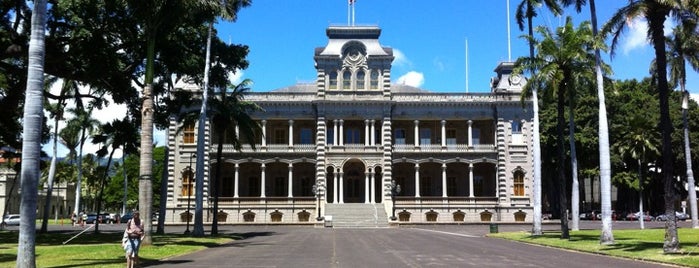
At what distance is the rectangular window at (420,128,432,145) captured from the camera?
64875mm

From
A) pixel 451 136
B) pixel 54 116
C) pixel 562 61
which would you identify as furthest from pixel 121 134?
pixel 451 136

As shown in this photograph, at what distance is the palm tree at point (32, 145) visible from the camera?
50.0 feet

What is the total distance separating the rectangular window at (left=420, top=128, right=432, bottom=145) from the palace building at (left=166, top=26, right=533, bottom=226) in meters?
1.71

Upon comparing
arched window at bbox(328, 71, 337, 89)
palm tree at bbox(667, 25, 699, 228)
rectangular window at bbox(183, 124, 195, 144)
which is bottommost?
rectangular window at bbox(183, 124, 195, 144)

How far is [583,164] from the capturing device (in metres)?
69.2

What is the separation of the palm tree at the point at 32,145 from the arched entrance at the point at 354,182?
47.2 metres

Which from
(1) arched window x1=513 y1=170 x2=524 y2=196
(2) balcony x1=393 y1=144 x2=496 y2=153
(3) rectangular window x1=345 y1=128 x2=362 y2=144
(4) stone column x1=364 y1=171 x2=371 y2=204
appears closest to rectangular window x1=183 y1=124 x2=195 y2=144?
(3) rectangular window x1=345 y1=128 x2=362 y2=144

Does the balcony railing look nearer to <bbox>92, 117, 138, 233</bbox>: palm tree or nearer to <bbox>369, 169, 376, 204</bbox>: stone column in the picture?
<bbox>369, 169, 376, 204</bbox>: stone column

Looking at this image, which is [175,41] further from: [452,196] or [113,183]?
[113,183]

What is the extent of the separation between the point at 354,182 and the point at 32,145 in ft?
159

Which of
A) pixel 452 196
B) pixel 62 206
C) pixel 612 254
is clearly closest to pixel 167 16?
pixel 612 254

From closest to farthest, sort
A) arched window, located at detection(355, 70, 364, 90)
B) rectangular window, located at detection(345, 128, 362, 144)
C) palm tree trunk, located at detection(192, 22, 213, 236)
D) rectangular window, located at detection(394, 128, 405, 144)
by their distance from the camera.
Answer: palm tree trunk, located at detection(192, 22, 213, 236) < arched window, located at detection(355, 70, 364, 90) < rectangular window, located at detection(345, 128, 362, 144) < rectangular window, located at detection(394, 128, 405, 144)

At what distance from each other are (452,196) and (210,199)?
74.8 ft

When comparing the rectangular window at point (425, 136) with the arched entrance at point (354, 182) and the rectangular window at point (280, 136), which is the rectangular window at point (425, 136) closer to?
the arched entrance at point (354, 182)
